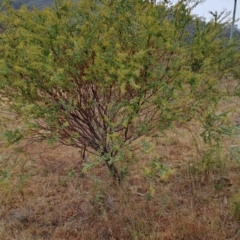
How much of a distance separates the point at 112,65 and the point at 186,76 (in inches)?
22.3

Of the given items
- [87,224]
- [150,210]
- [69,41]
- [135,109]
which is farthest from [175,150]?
[69,41]

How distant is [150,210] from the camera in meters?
3.38

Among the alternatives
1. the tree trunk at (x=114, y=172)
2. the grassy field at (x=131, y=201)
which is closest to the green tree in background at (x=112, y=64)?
the grassy field at (x=131, y=201)

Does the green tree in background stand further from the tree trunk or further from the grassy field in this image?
the tree trunk

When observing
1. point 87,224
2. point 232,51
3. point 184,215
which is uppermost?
point 232,51

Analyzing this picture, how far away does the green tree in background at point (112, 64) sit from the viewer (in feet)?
8.68

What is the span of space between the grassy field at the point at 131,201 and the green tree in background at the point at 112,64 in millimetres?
306

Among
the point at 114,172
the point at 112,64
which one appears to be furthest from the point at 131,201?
the point at 112,64

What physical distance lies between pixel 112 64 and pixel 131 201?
5.21ft

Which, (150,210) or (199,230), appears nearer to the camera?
(199,230)

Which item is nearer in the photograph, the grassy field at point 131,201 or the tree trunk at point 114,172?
the grassy field at point 131,201

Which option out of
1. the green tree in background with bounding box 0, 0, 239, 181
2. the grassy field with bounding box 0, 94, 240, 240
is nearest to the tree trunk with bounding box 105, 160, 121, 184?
the grassy field with bounding box 0, 94, 240, 240

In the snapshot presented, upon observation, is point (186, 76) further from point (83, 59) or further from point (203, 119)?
point (83, 59)

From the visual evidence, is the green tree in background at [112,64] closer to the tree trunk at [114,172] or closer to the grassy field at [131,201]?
the grassy field at [131,201]
